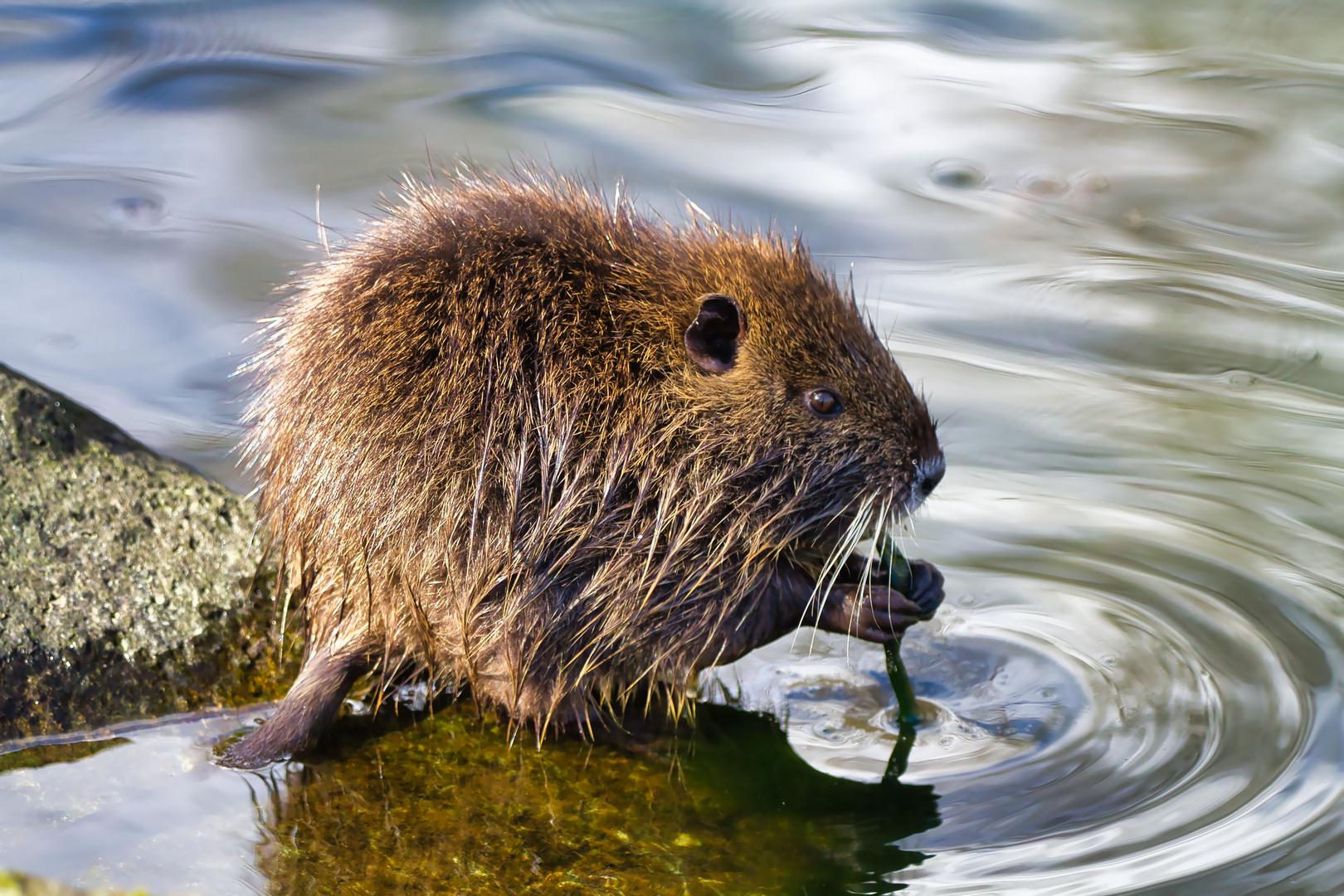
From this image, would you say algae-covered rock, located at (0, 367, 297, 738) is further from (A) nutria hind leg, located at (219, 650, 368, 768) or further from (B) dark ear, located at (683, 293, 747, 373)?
(B) dark ear, located at (683, 293, 747, 373)

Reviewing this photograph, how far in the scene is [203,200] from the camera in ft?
20.7

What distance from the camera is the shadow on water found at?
2.89m

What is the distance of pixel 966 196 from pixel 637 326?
3448mm

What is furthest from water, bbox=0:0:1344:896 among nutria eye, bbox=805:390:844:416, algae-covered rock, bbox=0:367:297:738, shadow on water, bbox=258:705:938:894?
nutria eye, bbox=805:390:844:416

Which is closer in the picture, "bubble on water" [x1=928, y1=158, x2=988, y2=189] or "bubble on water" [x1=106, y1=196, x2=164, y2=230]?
"bubble on water" [x1=106, y1=196, x2=164, y2=230]

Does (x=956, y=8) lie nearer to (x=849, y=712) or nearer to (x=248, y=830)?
(x=849, y=712)

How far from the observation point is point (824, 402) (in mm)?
3312

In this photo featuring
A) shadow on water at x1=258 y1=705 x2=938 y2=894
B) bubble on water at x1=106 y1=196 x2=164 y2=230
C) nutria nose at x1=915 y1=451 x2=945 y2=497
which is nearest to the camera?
shadow on water at x1=258 y1=705 x2=938 y2=894

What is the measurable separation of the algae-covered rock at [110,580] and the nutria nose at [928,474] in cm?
167

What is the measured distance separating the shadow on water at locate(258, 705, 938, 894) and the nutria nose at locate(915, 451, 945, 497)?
69 centimetres

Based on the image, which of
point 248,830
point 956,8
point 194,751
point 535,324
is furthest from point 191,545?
point 956,8

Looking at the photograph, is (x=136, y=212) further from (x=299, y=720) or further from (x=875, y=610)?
(x=875, y=610)

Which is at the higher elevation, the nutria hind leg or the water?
the water

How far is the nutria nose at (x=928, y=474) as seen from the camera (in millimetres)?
3367
